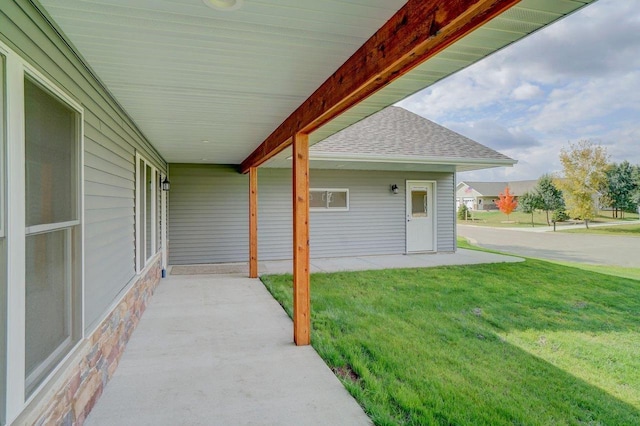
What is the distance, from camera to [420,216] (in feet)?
32.1

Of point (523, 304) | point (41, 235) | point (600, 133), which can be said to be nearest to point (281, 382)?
point (41, 235)

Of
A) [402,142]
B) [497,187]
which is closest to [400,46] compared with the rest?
[402,142]

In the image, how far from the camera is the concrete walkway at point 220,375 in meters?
2.39

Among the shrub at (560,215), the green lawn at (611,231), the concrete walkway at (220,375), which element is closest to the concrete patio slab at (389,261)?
the concrete walkway at (220,375)

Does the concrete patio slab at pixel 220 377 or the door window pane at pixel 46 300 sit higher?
the door window pane at pixel 46 300

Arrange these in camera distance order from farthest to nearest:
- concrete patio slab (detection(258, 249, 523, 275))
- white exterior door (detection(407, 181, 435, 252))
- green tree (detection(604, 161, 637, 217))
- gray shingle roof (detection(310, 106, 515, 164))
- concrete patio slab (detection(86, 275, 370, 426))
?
green tree (detection(604, 161, 637, 217)) < white exterior door (detection(407, 181, 435, 252)) < gray shingle roof (detection(310, 106, 515, 164)) < concrete patio slab (detection(258, 249, 523, 275)) < concrete patio slab (detection(86, 275, 370, 426))

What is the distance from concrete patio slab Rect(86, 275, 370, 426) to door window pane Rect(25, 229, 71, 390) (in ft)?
2.41

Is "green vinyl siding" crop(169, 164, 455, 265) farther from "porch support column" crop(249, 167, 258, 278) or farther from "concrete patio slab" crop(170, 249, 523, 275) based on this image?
"porch support column" crop(249, 167, 258, 278)

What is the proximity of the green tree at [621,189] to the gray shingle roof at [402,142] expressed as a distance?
89.3ft

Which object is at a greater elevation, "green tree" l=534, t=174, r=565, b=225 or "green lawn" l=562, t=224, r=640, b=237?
"green tree" l=534, t=174, r=565, b=225

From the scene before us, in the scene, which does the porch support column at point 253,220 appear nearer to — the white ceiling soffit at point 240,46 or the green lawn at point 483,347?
the green lawn at point 483,347

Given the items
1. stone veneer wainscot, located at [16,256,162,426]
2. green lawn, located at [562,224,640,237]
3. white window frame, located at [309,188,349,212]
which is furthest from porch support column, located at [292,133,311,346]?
green lawn, located at [562,224,640,237]

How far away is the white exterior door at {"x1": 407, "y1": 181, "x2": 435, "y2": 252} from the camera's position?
968cm

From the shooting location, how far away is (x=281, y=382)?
9.34ft
